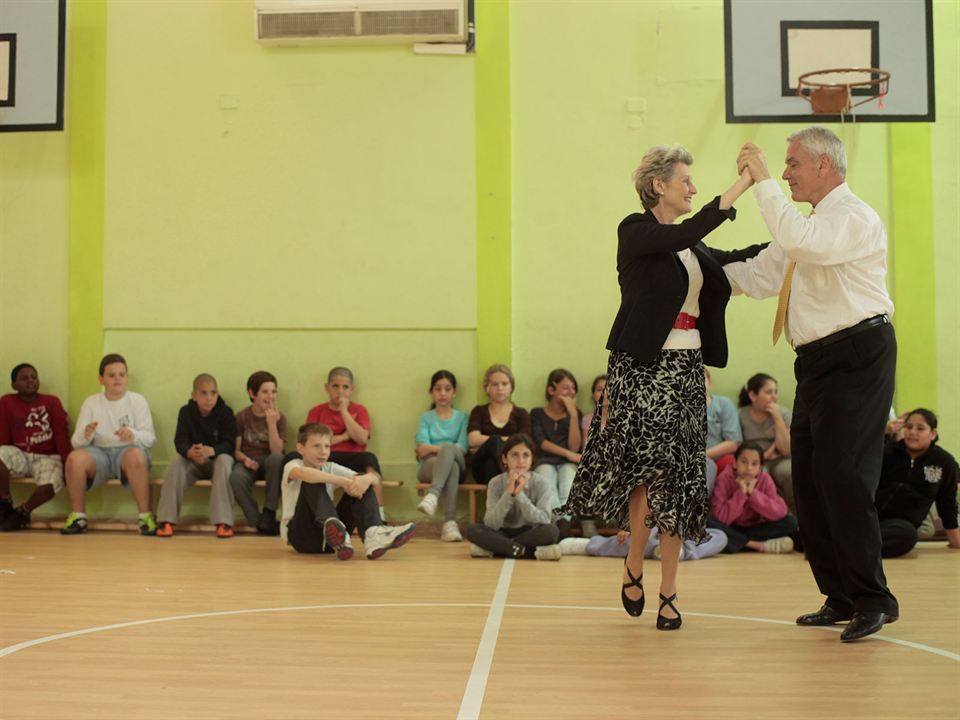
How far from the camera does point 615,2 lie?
346 inches

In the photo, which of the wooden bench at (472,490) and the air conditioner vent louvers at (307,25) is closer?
the wooden bench at (472,490)

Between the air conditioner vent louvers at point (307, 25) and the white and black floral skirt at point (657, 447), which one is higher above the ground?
the air conditioner vent louvers at point (307, 25)

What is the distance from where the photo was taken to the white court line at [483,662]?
2.93 m

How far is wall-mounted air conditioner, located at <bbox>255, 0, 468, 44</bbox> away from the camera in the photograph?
28.1 feet

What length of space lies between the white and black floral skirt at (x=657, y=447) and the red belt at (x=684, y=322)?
3.5 inches

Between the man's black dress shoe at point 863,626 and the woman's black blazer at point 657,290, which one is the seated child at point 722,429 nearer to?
the woman's black blazer at point 657,290

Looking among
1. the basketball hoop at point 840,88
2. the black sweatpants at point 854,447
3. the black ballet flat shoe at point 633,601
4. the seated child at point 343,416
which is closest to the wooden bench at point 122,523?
the seated child at point 343,416

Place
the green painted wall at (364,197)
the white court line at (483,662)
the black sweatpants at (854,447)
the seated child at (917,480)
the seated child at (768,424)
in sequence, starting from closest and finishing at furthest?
1. the white court line at (483,662)
2. the black sweatpants at (854,447)
3. the seated child at (917,480)
4. the seated child at (768,424)
5. the green painted wall at (364,197)

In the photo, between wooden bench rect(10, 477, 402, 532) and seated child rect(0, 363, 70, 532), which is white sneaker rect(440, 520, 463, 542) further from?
seated child rect(0, 363, 70, 532)

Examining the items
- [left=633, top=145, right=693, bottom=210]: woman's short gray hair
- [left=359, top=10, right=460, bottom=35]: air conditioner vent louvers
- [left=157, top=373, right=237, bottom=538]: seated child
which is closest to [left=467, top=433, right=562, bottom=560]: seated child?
[left=157, top=373, right=237, bottom=538]: seated child

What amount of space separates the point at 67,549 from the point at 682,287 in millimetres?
4723

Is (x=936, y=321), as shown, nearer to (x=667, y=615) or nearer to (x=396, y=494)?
(x=396, y=494)

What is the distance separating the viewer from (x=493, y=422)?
27.2ft

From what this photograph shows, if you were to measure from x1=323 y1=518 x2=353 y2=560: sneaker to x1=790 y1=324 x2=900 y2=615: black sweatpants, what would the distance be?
10.6 ft
